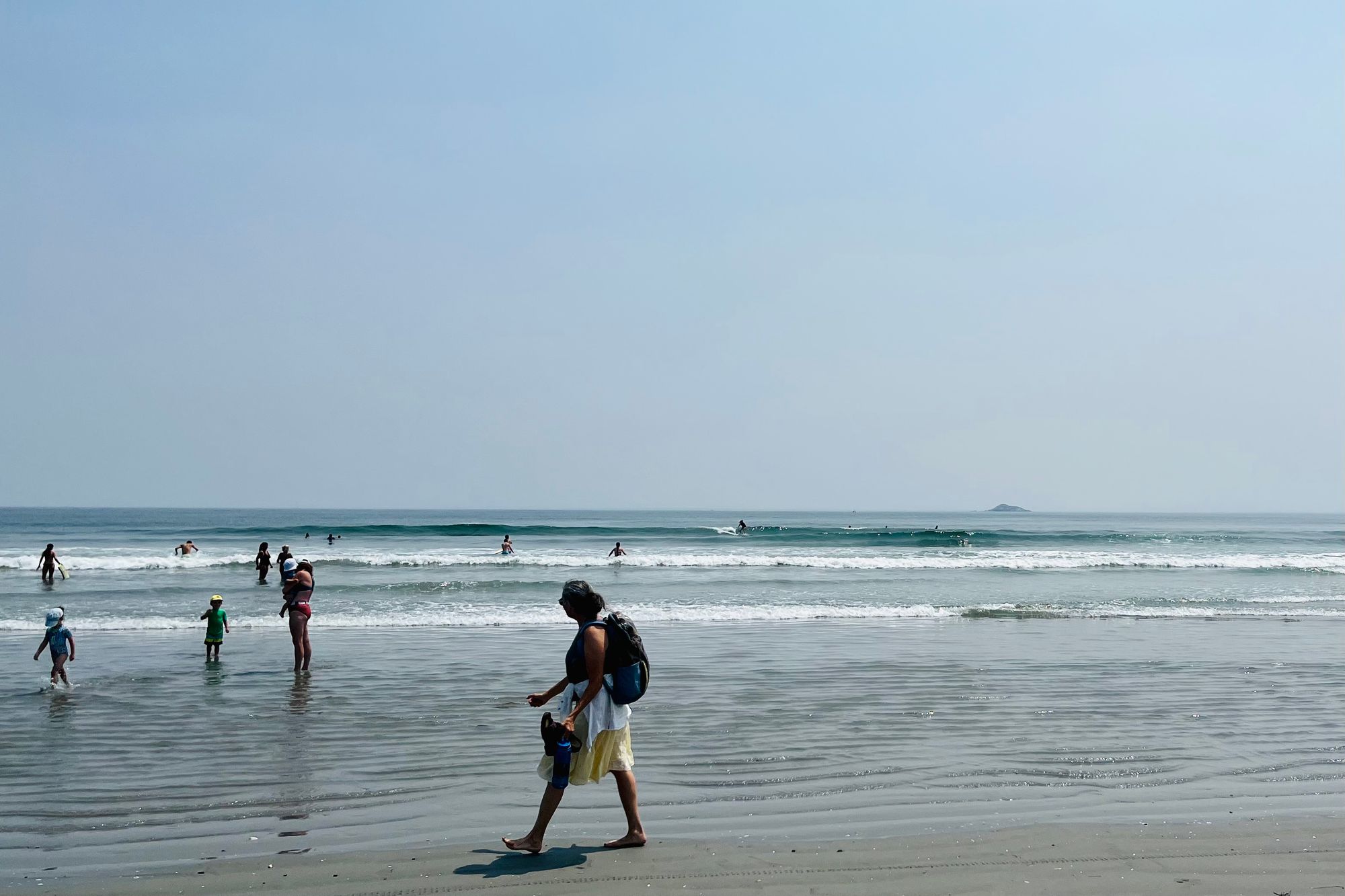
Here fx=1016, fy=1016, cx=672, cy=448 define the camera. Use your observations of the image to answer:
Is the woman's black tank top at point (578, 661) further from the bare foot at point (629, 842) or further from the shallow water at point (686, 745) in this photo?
the shallow water at point (686, 745)

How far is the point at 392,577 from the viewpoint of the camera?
32281mm

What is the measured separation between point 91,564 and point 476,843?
1548 inches

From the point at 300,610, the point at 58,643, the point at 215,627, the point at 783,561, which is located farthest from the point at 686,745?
the point at 783,561

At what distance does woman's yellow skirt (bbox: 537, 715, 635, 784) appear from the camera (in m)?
6.20

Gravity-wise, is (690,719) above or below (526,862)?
below

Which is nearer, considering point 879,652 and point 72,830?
point 72,830

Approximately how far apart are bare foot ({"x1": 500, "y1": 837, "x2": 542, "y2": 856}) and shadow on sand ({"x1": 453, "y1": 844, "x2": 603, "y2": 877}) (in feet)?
0.09

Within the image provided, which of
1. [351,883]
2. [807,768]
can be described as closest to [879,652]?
[807,768]

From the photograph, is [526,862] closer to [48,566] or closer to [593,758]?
[593,758]

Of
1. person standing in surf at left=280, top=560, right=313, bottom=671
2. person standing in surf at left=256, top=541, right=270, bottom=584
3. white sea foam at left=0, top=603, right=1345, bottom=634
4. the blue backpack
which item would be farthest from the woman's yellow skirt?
person standing in surf at left=256, top=541, right=270, bottom=584

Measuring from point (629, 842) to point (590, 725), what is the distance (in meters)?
0.76

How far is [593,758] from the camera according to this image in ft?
20.4

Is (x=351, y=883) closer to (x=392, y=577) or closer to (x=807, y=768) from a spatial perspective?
(x=807, y=768)

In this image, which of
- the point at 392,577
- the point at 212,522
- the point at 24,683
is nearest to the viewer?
the point at 24,683
